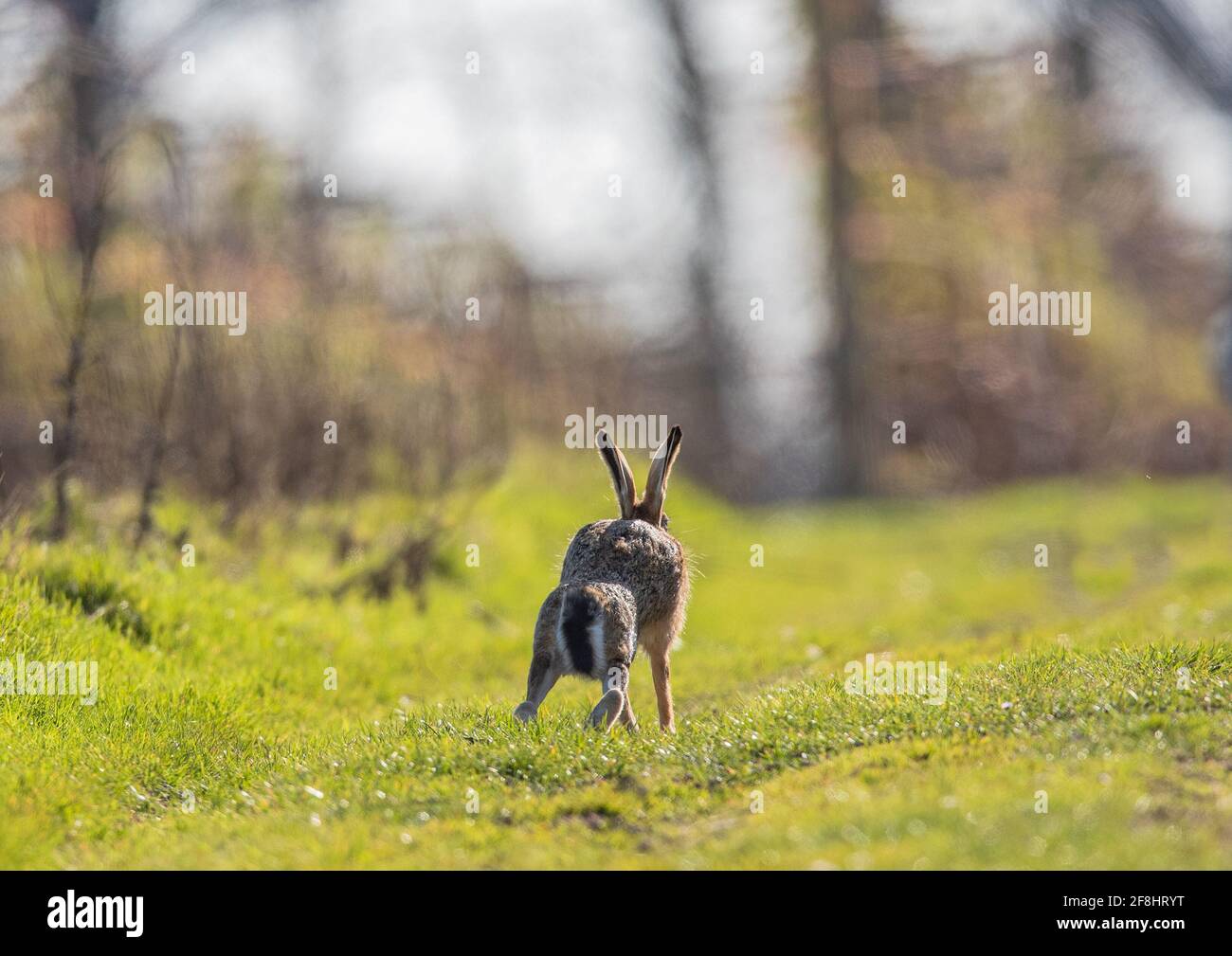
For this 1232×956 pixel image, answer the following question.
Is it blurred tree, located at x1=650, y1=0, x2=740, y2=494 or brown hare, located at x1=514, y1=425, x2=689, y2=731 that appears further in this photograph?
blurred tree, located at x1=650, y1=0, x2=740, y2=494

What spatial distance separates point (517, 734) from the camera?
7.24m

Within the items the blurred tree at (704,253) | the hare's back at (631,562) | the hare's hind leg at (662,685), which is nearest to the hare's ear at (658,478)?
the hare's back at (631,562)

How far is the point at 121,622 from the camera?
9.72m

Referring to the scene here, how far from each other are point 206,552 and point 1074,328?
2390 centimetres

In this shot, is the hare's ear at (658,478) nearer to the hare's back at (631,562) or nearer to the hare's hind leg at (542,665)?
the hare's back at (631,562)

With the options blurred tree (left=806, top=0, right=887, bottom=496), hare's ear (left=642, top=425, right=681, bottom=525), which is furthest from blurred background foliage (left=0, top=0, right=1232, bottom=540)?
hare's ear (left=642, top=425, right=681, bottom=525)

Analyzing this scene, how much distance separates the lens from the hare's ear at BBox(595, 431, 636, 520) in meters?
8.26

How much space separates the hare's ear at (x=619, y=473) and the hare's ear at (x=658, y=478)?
12 cm

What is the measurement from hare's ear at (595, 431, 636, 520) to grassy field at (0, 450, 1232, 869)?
1.24 metres

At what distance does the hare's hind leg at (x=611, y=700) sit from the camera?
7195 mm
